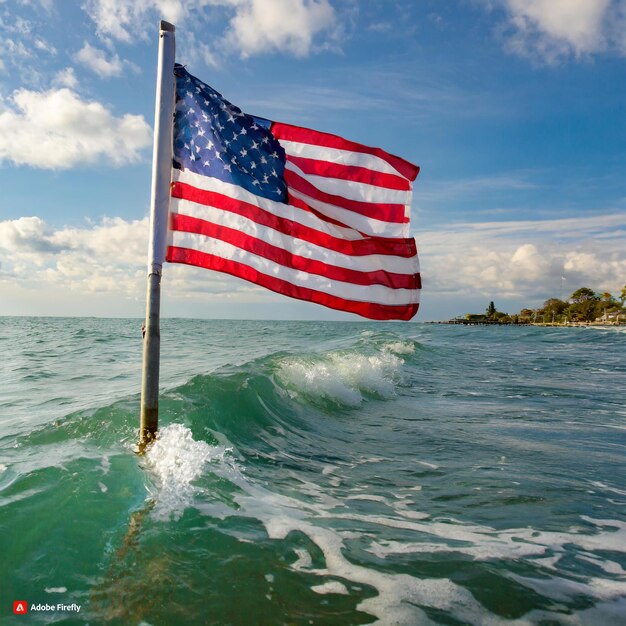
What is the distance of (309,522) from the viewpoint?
4.89 m

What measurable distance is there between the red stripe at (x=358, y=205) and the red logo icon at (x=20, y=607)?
4467 millimetres

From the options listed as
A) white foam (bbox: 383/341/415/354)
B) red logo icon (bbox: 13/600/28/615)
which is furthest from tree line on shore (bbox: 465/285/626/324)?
red logo icon (bbox: 13/600/28/615)

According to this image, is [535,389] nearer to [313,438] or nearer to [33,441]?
[313,438]

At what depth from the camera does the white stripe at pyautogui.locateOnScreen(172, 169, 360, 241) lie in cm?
530

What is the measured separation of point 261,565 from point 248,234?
127 inches

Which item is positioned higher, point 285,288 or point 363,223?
point 363,223

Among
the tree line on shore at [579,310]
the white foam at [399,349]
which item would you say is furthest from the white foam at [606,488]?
the tree line on shore at [579,310]

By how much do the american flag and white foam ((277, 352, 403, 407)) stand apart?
777cm

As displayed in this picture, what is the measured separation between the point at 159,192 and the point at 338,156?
2090mm

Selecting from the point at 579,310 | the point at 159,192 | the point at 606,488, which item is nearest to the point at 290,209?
the point at 159,192

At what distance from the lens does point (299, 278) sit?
219 inches

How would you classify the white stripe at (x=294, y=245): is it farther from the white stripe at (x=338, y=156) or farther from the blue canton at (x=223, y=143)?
the white stripe at (x=338, y=156)

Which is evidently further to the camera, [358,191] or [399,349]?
[399,349]

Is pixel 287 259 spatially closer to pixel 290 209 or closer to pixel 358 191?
pixel 290 209
